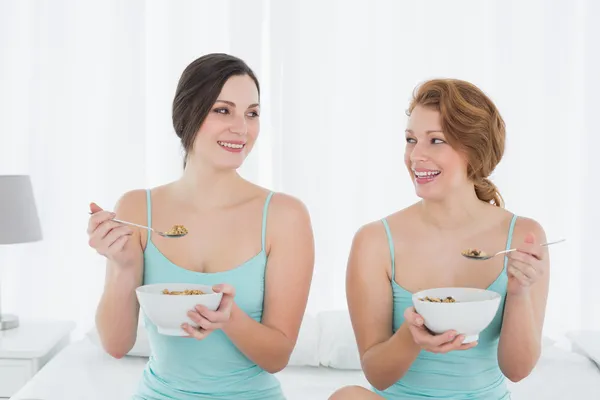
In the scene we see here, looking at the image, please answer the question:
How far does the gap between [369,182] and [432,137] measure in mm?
1595

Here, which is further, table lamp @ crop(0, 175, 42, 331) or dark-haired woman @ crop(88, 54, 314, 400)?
table lamp @ crop(0, 175, 42, 331)

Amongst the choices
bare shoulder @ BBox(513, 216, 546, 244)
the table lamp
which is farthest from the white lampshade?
bare shoulder @ BBox(513, 216, 546, 244)

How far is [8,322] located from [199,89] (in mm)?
1848

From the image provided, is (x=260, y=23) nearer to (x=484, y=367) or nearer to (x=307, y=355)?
(x=307, y=355)

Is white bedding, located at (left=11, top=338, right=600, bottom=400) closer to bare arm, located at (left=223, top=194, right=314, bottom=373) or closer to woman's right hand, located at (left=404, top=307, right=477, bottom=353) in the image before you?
bare arm, located at (left=223, top=194, right=314, bottom=373)

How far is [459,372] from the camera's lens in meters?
1.77

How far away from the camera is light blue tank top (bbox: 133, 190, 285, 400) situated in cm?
177

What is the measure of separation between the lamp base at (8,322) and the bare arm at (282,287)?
5.73ft

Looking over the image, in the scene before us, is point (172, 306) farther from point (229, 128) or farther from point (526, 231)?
point (526, 231)

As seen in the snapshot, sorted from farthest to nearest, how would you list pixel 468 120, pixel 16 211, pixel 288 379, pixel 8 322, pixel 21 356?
pixel 8 322
pixel 16 211
pixel 21 356
pixel 288 379
pixel 468 120

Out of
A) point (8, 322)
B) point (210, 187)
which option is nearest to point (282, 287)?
point (210, 187)

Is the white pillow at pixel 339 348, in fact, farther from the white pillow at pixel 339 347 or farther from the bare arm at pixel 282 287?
the bare arm at pixel 282 287

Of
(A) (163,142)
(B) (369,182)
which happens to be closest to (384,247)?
(B) (369,182)

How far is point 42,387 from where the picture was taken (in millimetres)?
2395
